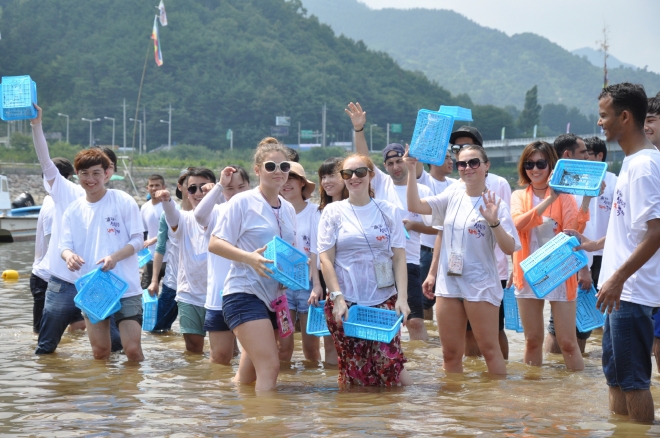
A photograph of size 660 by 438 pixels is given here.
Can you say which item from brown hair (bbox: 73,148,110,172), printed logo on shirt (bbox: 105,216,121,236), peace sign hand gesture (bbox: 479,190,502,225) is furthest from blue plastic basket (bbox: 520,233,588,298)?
brown hair (bbox: 73,148,110,172)

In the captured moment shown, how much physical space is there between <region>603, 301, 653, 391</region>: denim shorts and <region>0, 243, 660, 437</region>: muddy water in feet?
1.08

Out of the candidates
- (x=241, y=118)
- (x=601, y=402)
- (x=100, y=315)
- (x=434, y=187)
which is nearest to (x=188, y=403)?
(x=100, y=315)

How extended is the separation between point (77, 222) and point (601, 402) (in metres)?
4.34

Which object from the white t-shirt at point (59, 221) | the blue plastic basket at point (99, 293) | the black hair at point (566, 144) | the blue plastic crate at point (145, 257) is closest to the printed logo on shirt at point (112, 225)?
the blue plastic basket at point (99, 293)

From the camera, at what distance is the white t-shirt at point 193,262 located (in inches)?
303

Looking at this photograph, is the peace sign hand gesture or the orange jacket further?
the orange jacket

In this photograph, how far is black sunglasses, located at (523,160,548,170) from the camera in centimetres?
666

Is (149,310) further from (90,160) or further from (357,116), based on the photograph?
(357,116)

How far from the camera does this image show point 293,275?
5.70 m

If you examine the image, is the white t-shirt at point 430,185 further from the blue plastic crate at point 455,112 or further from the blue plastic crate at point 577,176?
the blue plastic crate at point 577,176

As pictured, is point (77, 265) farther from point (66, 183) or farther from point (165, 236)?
point (165, 236)

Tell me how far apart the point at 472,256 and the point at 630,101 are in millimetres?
1917

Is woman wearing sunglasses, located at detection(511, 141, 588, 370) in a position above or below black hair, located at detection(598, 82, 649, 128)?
below

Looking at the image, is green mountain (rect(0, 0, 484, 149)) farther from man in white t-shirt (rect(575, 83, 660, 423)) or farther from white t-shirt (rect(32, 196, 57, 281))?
man in white t-shirt (rect(575, 83, 660, 423))
